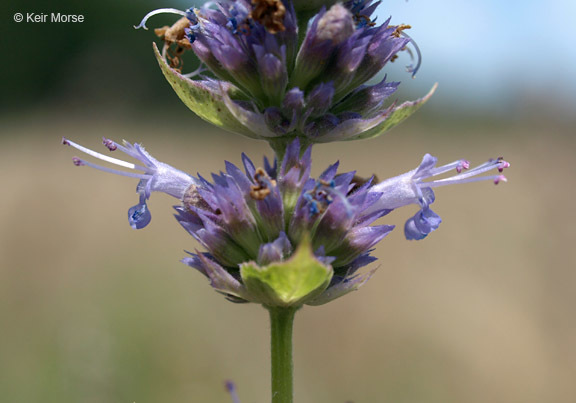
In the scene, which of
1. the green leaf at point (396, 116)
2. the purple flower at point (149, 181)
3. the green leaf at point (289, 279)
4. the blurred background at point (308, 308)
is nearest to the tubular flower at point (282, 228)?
the green leaf at point (289, 279)

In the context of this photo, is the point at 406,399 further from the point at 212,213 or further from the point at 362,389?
the point at 212,213

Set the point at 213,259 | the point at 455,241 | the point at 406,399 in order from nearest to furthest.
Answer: the point at 213,259 → the point at 406,399 → the point at 455,241

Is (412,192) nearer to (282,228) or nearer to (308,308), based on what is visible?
(282,228)

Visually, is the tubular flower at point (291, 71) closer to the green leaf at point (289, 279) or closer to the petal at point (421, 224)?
the petal at point (421, 224)

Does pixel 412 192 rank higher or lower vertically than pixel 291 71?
lower

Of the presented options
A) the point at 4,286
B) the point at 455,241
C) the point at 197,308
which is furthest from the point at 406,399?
the point at 4,286

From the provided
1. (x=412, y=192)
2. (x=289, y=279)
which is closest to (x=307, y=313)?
(x=412, y=192)
